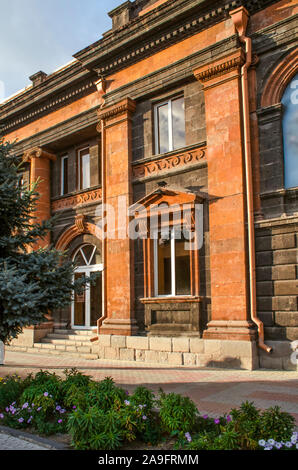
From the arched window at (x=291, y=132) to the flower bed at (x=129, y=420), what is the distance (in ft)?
20.9

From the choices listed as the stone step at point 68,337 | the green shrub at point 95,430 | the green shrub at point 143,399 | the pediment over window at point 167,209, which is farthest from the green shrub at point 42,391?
the stone step at point 68,337

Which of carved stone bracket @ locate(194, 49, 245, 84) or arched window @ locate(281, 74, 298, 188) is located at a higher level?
carved stone bracket @ locate(194, 49, 245, 84)

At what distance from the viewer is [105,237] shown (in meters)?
13.4

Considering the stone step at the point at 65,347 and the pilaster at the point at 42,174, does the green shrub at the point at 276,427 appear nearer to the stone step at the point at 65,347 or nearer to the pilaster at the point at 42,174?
the stone step at the point at 65,347

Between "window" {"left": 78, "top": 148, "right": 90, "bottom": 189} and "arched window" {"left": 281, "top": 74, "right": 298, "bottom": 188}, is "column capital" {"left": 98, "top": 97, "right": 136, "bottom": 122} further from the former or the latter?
"arched window" {"left": 281, "top": 74, "right": 298, "bottom": 188}

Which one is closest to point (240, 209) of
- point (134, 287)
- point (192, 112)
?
point (192, 112)

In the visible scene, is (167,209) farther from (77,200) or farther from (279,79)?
(77,200)

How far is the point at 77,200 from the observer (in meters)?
15.6

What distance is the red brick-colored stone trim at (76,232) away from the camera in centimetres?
1465

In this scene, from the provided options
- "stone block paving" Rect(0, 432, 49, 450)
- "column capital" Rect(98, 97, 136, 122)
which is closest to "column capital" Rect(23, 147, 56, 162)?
"column capital" Rect(98, 97, 136, 122)

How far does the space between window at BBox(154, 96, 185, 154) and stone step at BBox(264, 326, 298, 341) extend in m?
5.67

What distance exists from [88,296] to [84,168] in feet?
15.7

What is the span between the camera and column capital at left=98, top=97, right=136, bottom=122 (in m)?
13.3
